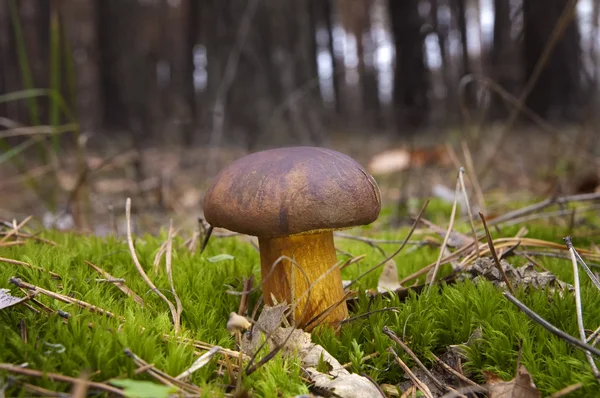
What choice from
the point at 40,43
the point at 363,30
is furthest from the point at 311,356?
the point at 363,30

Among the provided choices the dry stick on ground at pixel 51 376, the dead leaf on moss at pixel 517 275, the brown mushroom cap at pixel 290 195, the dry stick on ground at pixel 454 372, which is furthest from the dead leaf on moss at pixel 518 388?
the dry stick on ground at pixel 51 376

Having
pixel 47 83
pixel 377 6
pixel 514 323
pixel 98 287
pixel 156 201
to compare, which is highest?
pixel 377 6

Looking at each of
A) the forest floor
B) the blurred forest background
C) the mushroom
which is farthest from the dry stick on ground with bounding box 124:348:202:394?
the blurred forest background

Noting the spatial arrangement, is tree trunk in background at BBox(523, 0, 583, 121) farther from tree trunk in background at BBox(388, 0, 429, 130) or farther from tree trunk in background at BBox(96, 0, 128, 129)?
tree trunk in background at BBox(96, 0, 128, 129)

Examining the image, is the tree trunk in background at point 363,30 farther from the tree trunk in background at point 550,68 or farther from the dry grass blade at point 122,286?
the dry grass blade at point 122,286

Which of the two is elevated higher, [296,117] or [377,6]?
[377,6]

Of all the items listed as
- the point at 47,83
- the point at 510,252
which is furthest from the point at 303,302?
the point at 47,83

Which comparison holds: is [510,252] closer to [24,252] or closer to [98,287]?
[98,287]
